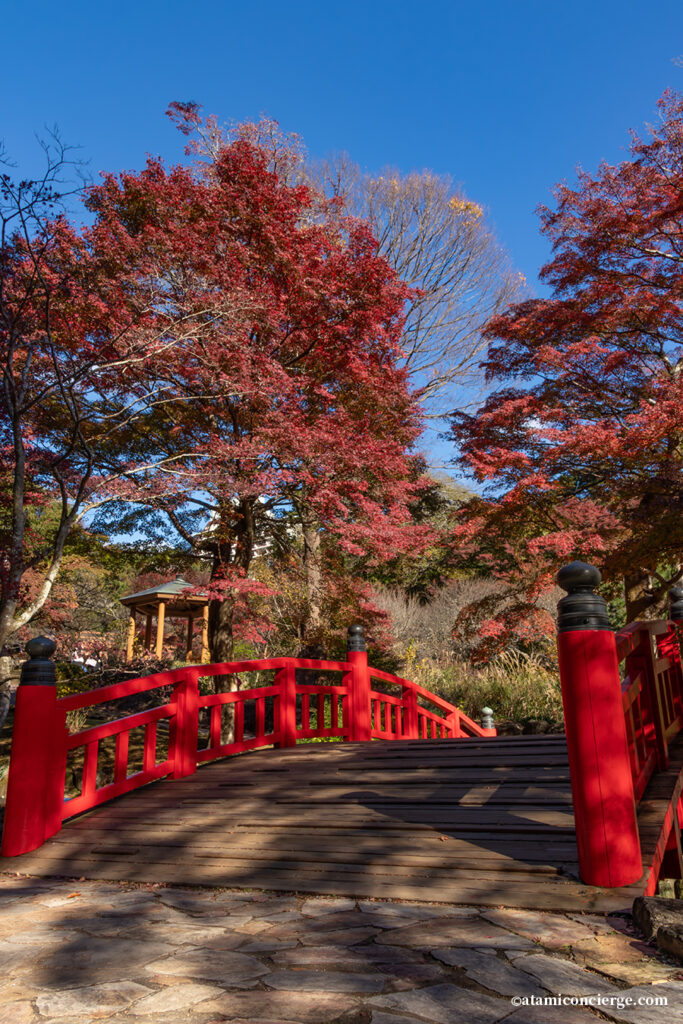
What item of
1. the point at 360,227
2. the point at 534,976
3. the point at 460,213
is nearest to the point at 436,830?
the point at 534,976

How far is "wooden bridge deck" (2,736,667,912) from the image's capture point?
109 inches

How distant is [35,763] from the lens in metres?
3.94

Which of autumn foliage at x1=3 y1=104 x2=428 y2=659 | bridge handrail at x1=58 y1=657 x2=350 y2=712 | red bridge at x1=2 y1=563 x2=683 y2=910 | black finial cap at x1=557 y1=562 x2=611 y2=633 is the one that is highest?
autumn foliage at x1=3 y1=104 x2=428 y2=659

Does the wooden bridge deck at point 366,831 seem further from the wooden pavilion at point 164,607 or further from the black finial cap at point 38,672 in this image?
the wooden pavilion at point 164,607

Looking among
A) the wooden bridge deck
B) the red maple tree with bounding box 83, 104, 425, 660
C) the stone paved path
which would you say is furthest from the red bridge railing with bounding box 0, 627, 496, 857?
the red maple tree with bounding box 83, 104, 425, 660

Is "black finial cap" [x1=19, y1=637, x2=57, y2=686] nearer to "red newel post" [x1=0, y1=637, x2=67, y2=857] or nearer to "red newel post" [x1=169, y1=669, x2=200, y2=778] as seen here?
"red newel post" [x1=0, y1=637, x2=67, y2=857]

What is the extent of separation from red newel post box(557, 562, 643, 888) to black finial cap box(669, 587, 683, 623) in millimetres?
2824

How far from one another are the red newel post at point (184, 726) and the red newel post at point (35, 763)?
1052 mm

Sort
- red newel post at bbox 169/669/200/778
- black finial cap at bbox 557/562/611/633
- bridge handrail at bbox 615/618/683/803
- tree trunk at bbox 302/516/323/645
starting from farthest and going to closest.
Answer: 1. tree trunk at bbox 302/516/323/645
2. red newel post at bbox 169/669/200/778
3. bridge handrail at bbox 615/618/683/803
4. black finial cap at bbox 557/562/611/633

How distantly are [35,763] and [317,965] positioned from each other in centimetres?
263

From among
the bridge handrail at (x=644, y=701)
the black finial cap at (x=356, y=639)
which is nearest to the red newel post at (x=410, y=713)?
the black finial cap at (x=356, y=639)

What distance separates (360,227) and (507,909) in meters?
8.37

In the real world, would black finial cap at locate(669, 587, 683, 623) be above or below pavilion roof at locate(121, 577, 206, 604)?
below

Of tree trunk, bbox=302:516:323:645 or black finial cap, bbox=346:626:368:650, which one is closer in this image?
black finial cap, bbox=346:626:368:650
